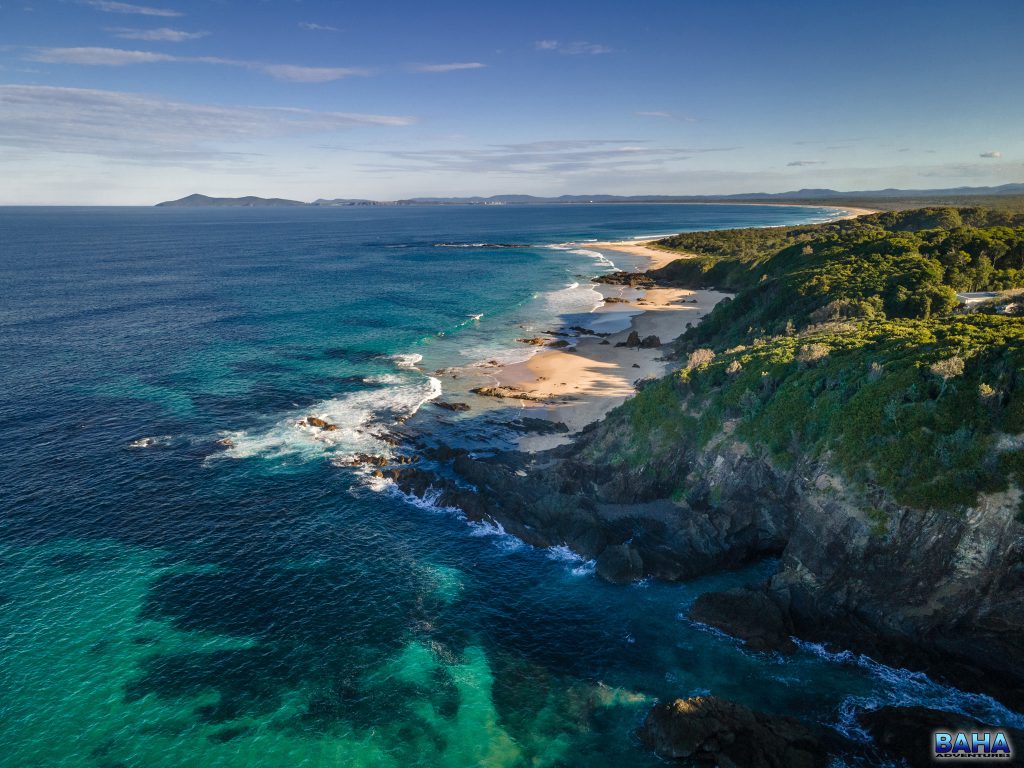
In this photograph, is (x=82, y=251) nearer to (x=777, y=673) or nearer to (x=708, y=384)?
(x=708, y=384)

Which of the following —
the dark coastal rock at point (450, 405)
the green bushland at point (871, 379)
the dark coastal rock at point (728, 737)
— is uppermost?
the green bushland at point (871, 379)

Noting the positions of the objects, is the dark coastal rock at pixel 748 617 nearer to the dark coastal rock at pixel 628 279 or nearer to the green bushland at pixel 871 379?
the green bushland at pixel 871 379

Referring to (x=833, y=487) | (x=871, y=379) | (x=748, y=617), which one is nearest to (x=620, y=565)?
(x=748, y=617)

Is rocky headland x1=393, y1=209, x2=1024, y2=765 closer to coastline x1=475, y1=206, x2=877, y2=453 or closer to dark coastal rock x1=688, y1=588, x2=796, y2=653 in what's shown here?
dark coastal rock x1=688, y1=588, x2=796, y2=653

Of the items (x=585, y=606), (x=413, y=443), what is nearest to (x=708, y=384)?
(x=585, y=606)

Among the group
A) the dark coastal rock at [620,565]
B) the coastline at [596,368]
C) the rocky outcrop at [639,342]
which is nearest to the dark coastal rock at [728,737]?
the dark coastal rock at [620,565]

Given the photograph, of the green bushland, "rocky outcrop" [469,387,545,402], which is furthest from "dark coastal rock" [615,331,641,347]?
"rocky outcrop" [469,387,545,402]
